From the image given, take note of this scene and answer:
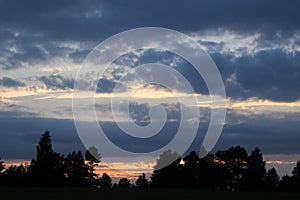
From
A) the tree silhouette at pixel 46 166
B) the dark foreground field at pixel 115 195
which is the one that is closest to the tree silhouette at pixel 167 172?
the tree silhouette at pixel 46 166

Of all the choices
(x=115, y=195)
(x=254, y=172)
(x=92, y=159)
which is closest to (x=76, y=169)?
(x=92, y=159)

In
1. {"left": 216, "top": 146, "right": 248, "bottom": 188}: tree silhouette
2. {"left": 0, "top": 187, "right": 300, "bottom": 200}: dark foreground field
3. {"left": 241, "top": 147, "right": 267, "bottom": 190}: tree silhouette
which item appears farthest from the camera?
{"left": 216, "top": 146, "right": 248, "bottom": 188}: tree silhouette

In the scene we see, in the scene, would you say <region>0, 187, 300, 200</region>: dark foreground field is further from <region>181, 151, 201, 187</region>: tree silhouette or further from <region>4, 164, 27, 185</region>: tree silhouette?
<region>181, 151, 201, 187</region>: tree silhouette

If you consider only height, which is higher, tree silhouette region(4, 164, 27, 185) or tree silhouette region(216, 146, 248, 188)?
tree silhouette region(216, 146, 248, 188)

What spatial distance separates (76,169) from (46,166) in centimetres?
2396

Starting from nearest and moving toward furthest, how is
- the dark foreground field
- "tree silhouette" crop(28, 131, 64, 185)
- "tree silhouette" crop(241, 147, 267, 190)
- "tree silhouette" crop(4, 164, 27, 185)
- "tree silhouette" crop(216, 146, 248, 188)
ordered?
the dark foreground field, "tree silhouette" crop(4, 164, 27, 185), "tree silhouette" crop(28, 131, 64, 185), "tree silhouette" crop(241, 147, 267, 190), "tree silhouette" crop(216, 146, 248, 188)

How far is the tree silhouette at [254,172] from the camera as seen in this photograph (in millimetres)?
132000

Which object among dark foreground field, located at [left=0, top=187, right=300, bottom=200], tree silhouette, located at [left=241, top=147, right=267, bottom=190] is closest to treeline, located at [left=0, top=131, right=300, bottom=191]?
tree silhouette, located at [left=241, top=147, right=267, bottom=190]

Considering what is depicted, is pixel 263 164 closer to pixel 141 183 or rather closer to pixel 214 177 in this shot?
pixel 214 177

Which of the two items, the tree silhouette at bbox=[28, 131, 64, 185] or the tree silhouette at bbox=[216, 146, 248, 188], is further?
the tree silhouette at bbox=[216, 146, 248, 188]

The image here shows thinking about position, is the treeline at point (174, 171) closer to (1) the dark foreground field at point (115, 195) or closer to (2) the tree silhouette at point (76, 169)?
(2) the tree silhouette at point (76, 169)

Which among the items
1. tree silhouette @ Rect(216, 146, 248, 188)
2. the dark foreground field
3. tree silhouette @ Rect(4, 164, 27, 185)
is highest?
tree silhouette @ Rect(216, 146, 248, 188)

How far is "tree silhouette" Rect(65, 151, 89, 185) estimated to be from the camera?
136262 mm

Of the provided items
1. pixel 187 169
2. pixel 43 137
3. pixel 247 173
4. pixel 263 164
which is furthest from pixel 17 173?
pixel 263 164
